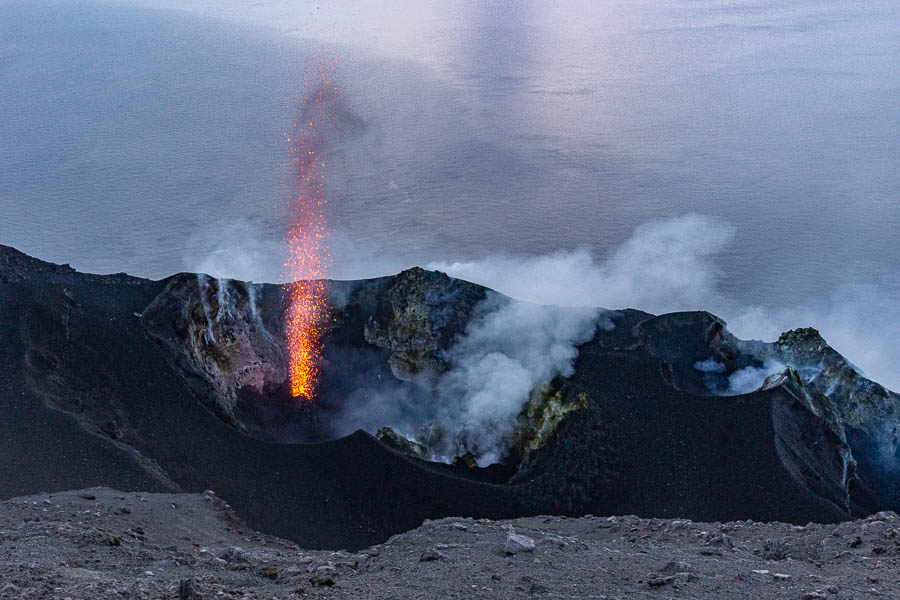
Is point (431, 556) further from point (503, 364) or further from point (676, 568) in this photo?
point (503, 364)

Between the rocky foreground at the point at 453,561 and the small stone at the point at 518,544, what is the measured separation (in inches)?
1.2

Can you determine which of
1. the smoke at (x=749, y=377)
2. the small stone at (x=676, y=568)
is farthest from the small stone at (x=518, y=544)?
the smoke at (x=749, y=377)

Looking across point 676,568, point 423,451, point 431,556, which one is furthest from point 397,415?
point 676,568

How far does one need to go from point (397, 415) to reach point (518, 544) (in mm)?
17021

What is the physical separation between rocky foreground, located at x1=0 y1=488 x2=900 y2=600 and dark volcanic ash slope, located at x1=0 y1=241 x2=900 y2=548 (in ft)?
12.8

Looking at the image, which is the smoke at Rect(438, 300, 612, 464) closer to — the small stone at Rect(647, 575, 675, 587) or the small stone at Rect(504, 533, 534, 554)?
the small stone at Rect(504, 533, 534, 554)

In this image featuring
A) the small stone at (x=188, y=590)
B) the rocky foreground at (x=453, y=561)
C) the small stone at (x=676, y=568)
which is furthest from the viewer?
the small stone at (x=676, y=568)

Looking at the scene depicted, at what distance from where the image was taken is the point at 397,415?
2927cm

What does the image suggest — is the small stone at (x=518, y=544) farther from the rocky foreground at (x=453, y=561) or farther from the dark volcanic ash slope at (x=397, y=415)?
the dark volcanic ash slope at (x=397, y=415)

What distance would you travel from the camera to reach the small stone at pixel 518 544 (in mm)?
12531

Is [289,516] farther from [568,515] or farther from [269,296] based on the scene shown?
[269,296]

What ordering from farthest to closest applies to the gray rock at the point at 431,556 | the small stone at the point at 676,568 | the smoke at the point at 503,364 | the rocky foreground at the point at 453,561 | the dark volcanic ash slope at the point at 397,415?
the smoke at the point at 503,364 < the dark volcanic ash slope at the point at 397,415 < the gray rock at the point at 431,556 < the small stone at the point at 676,568 < the rocky foreground at the point at 453,561

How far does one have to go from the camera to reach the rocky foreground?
1018 centimetres

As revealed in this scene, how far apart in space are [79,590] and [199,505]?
9.34 metres
